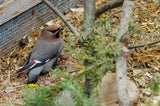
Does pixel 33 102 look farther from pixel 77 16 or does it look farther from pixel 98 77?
pixel 77 16

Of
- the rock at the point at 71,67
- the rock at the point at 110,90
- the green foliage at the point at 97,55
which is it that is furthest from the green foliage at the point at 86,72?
the rock at the point at 71,67

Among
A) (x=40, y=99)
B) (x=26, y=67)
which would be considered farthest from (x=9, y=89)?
(x=40, y=99)

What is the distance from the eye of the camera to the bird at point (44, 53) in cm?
395

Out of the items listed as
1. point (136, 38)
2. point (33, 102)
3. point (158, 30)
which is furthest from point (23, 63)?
point (33, 102)

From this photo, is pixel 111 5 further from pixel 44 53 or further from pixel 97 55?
pixel 97 55

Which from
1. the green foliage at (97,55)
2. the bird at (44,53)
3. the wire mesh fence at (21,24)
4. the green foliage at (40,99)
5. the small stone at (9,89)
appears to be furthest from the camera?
the wire mesh fence at (21,24)

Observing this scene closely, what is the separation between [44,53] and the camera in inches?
161

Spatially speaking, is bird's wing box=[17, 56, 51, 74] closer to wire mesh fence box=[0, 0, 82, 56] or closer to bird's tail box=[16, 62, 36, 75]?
bird's tail box=[16, 62, 36, 75]

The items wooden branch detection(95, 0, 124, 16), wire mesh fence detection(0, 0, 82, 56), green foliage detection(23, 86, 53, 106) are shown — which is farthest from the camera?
wire mesh fence detection(0, 0, 82, 56)

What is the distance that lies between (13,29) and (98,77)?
2.73 meters

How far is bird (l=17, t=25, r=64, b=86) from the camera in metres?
3.95

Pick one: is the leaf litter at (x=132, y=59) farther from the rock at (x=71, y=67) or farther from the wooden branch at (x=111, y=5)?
the wooden branch at (x=111, y=5)

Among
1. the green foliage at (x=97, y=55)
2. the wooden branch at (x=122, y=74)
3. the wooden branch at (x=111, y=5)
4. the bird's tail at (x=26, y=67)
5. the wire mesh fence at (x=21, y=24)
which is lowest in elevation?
the bird's tail at (x=26, y=67)

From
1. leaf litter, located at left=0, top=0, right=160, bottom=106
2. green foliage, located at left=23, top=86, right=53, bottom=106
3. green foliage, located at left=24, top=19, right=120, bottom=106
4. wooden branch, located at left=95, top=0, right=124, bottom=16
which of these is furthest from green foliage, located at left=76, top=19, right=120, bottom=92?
wooden branch, located at left=95, top=0, right=124, bottom=16
